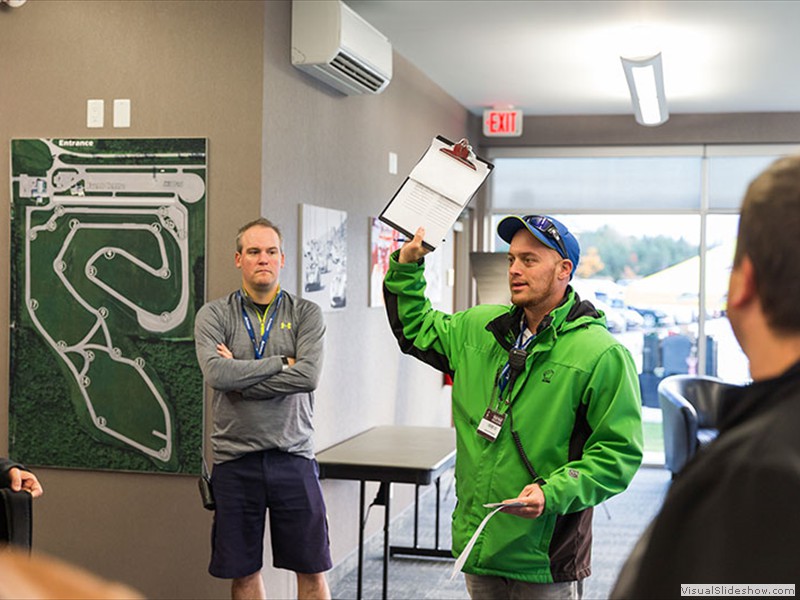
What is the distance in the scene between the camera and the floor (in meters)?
5.12

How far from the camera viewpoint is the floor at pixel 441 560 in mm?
5121

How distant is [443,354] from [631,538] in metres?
3.93

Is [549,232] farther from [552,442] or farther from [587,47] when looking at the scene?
[587,47]

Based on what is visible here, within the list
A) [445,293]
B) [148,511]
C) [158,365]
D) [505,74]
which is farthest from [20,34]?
[445,293]

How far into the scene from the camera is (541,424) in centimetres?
259

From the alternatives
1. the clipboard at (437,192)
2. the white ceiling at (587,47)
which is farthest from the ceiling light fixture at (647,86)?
the clipboard at (437,192)

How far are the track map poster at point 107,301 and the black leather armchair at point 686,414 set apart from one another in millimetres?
3156

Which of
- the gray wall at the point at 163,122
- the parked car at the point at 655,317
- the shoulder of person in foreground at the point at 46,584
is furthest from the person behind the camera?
the parked car at the point at 655,317

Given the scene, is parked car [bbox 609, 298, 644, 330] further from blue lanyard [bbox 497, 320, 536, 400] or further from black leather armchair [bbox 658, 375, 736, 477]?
blue lanyard [bbox 497, 320, 536, 400]

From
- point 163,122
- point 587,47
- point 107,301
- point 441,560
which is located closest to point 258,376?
point 107,301

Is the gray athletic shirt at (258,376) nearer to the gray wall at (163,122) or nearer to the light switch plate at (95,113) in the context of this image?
the gray wall at (163,122)

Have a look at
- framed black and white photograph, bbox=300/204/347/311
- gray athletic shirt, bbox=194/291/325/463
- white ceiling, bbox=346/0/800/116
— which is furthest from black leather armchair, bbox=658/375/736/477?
gray athletic shirt, bbox=194/291/325/463

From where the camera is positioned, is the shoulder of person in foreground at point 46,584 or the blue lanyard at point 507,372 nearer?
the shoulder of person in foreground at point 46,584

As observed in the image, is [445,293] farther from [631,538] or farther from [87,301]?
[87,301]
